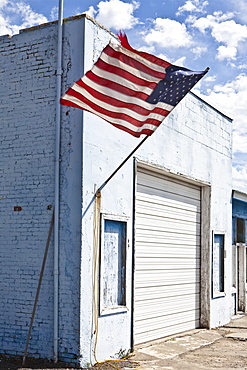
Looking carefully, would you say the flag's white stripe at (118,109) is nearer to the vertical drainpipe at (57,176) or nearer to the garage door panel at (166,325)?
the vertical drainpipe at (57,176)

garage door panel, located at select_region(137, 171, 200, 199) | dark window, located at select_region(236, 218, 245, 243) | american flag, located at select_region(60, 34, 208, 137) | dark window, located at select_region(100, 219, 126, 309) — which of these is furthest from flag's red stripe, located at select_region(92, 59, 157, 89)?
dark window, located at select_region(236, 218, 245, 243)

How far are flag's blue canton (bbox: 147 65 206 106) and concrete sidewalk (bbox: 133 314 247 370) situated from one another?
13.7ft

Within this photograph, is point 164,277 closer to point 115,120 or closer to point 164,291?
point 164,291

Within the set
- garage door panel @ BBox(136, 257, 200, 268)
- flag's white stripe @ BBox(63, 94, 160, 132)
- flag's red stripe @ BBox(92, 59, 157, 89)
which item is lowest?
garage door panel @ BBox(136, 257, 200, 268)

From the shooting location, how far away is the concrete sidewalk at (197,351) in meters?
8.99

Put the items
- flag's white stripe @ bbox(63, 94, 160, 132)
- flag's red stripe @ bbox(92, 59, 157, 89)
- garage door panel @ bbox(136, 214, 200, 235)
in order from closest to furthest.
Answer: flag's white stripe @ bbox(63, 94, 160, 132), flag's red stripe @ bbox(92, 59, 157, 89), garage door panel @ bbox(136, 214, 200, 235)

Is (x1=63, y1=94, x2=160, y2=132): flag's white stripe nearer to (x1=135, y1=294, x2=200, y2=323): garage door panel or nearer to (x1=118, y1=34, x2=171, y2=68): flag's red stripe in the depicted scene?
(x1=118, y1=34, x2=171, y2=68): flag's red stripe

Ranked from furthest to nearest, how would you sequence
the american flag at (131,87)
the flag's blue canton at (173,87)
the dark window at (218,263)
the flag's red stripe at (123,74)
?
the dark window at (218,263) → the flag's blue canton at (173,87) → the flag's red stripe at (123,74) → the american flag at (131,87)

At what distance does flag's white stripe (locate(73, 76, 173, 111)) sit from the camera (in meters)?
7.39

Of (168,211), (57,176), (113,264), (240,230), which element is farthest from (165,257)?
(240,230)

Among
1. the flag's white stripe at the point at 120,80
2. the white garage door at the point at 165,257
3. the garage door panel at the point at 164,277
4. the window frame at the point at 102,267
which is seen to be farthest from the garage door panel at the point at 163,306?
the flag's white stripe at the point at 120,80

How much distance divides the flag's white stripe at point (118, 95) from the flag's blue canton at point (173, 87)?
3.2 inches

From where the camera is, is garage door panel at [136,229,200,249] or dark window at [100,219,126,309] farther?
garage door panel at [136,229,200,249]

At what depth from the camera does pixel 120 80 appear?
7.67m
